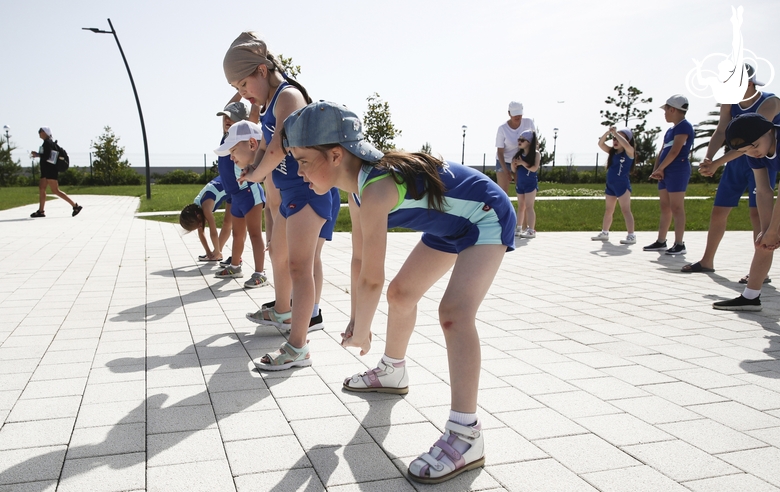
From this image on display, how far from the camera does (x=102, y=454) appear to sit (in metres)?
2.67

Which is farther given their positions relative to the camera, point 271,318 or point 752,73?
point 752,73

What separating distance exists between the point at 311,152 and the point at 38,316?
3743 millimetres

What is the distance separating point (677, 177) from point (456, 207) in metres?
7.37

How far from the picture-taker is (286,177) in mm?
4016

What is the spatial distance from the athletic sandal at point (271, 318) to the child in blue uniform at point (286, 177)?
0.72m

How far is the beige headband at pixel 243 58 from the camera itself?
387 centimetres

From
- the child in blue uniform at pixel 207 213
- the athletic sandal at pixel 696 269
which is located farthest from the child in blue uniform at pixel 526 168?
the child in blue uniform at pixel 207 213

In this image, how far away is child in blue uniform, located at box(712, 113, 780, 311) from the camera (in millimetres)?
4988

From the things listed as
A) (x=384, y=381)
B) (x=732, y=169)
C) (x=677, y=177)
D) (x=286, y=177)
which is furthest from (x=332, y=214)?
(x=677, y=177)

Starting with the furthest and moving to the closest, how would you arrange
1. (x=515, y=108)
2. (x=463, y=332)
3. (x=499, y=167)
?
(x=499, y=167)
(x=515, y=108)
(x=463, y=332)

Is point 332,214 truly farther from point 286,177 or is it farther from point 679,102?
point 679,102

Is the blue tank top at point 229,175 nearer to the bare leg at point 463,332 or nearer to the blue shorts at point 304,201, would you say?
the blue shorts at point 304,201

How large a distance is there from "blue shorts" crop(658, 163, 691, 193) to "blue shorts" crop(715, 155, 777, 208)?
173 cm

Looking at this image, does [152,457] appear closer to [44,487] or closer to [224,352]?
[44,487]
